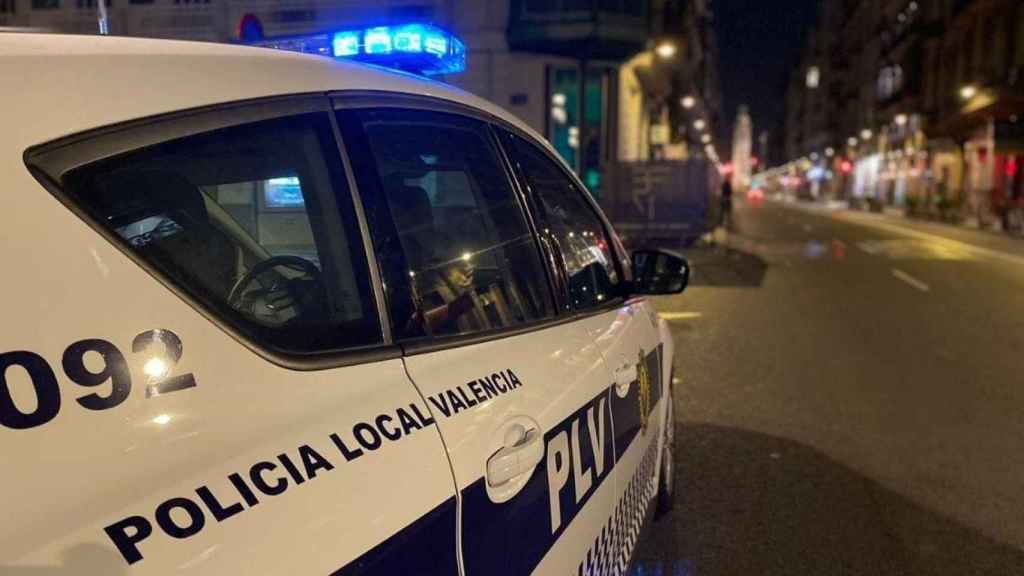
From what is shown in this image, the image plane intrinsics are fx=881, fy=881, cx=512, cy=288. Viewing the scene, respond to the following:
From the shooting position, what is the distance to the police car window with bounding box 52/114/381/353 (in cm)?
138

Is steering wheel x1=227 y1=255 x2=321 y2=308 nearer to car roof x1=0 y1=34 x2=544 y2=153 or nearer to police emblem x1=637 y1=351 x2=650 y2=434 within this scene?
car roof x1=0 y1=34 x2=544 y2=153

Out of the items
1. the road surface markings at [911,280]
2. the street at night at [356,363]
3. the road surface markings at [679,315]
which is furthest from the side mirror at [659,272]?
the road surface markings at [911,280]

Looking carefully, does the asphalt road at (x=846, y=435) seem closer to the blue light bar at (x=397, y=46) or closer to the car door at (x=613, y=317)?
the car door at (x=613, y=317)

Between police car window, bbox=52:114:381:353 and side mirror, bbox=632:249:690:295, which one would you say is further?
side mirror, bbox=632:249:690:295

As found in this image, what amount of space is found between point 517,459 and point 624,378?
990 mm

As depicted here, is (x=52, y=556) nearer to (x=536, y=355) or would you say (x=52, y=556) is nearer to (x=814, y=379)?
(x=536, y=355)

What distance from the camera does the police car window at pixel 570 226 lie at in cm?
264

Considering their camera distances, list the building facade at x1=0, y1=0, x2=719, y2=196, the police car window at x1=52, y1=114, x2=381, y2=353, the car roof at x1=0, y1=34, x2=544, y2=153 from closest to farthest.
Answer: the car roof at x1=0, y1=34, x2=544, y2=153 → the police car window at x1=52, y1=114, x2=381, y2=353 → the building facade at x1=0, y1=0, x2=719, y2=196

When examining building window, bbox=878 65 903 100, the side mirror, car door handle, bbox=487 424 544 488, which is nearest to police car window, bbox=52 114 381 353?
car door handle, bbox=487 424 544 488

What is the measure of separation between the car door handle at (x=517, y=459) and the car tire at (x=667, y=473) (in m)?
1.89

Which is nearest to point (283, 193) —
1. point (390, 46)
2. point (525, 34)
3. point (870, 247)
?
point (390, 46)

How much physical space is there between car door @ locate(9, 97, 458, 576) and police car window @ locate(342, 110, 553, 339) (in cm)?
11

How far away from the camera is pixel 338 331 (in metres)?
1.62

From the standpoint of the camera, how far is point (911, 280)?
1440cm
